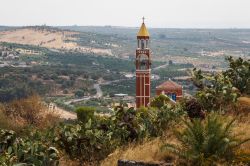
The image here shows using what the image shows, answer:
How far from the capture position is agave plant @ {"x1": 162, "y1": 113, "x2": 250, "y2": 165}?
26.0 ft

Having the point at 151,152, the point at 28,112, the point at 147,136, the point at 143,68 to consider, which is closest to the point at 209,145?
the point at 151,152

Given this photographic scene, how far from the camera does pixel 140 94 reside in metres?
46.7

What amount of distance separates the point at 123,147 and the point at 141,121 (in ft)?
4.60

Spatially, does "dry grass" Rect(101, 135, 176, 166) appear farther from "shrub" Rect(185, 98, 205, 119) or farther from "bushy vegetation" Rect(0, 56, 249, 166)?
"shrub" Rect(185, 98, 205, 119)

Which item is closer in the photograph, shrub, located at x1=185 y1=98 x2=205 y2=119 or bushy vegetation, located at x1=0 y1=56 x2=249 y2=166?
bushy vegetation, located at x1=0 y1=56 x2=249 y2=166

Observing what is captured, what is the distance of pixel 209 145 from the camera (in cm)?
819

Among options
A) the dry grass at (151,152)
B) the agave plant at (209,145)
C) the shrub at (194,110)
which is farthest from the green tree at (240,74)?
the agave plant at (209,145)

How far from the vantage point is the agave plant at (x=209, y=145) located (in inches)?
312

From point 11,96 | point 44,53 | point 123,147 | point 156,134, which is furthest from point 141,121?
point 44,53

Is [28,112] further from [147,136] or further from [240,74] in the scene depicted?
[147,136]

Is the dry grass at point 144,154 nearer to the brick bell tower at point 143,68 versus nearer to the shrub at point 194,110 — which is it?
the shrub at point 194,110

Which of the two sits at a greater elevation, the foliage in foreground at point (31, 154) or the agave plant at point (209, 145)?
the agave plant at point (209, 145)

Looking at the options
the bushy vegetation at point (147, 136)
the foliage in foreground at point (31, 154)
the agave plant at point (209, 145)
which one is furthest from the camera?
the foliage in foreground at point (31, 154)

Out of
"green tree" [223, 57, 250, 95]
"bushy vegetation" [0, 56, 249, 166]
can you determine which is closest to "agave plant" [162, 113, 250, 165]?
"bushy vegetation" [0, 56, 249, 166]
